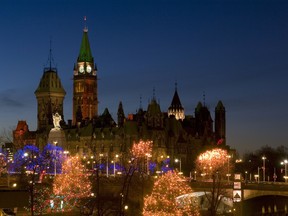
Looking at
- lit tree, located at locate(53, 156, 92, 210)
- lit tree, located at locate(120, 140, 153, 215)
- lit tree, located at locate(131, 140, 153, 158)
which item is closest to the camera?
lit tree, located at locate(120, 140, 153, 215)

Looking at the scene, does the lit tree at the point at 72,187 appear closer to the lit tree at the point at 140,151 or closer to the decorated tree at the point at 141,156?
the decorated tree at the point at 141,156

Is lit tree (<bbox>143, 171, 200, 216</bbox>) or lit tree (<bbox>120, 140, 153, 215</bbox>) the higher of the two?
lit tree (<bbox>120, 140, 153, 215</bbox>)

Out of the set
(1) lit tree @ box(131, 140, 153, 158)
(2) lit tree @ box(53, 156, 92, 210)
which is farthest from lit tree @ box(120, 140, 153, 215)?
(2) lit tree @ box(53, 156, 92, 210)

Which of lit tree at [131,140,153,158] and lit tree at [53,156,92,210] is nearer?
lit tree at [53,156,92,210]

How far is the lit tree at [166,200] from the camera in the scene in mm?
79125

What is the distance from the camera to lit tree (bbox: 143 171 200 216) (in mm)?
79125

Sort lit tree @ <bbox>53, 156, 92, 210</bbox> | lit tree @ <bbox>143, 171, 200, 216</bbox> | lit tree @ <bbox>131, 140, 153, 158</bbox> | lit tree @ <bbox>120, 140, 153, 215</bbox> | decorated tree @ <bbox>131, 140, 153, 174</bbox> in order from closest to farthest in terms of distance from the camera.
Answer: lit tree @ <bbox>120, 140, 153, 215</bbox>
lit tree @ <bbox>143, 171, 200, 216</bbox>
lit tree @ <bbox>53, 156, 92, 210</bbox>
decorated tree @ <bbox>131, 140, 153, 174</bbox>
lit tree @ <bbox>131, 140, 153, 158</bbox>

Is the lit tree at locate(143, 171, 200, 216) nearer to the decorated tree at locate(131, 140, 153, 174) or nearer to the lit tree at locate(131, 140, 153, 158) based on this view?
the decorated tree at locate(131, 140, 153, 174)

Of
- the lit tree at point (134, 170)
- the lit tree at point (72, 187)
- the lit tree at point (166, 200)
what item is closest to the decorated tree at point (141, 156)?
the lit tree at point (134, 170)

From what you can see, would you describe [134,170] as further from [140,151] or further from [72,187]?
[140,151]

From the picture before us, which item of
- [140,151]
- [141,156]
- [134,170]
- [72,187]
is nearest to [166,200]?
[134,170]

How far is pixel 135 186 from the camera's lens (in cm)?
10462

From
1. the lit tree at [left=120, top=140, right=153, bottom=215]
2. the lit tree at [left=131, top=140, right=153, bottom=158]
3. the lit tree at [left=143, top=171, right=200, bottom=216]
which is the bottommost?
the lit tree at [left=143, top=171, right=200, bottom=216]

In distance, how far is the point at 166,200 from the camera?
8050cm
